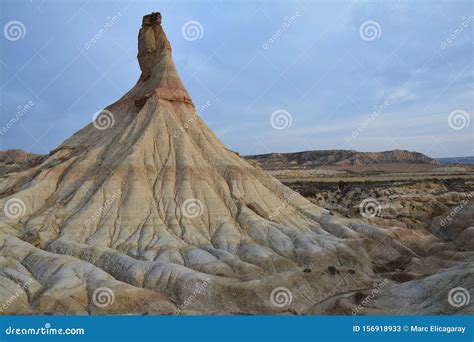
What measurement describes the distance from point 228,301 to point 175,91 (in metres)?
25.5

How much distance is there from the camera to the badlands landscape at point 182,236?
86.0 feet

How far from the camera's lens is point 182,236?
34.8 metres

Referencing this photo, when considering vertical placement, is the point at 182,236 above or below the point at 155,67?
below

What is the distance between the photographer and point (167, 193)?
38156mm

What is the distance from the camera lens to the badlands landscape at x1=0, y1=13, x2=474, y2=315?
26203 millimetres

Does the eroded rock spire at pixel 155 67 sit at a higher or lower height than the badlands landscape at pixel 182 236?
higher

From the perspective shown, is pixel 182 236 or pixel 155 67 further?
pixel 155 67

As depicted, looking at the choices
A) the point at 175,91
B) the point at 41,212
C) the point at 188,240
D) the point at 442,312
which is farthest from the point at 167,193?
the point at 442,312

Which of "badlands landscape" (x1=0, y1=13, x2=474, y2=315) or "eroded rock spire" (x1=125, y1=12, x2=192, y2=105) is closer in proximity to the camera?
"badlands landscape" (x1=0, y1=13, x2=474, y2=315)

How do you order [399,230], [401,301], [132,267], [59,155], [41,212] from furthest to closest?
[59,155]
[399,230]
[41,212]
[132,267]
[401,301]

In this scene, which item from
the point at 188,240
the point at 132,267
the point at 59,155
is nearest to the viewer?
the point at 132,267

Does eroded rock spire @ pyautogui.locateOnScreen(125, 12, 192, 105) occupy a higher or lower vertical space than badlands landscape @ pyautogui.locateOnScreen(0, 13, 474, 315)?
higher

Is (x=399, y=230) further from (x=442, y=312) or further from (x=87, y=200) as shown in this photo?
(x=87, y=200)

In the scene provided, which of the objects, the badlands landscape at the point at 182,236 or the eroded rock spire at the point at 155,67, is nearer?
the badlands landscape at the point at 182,236
